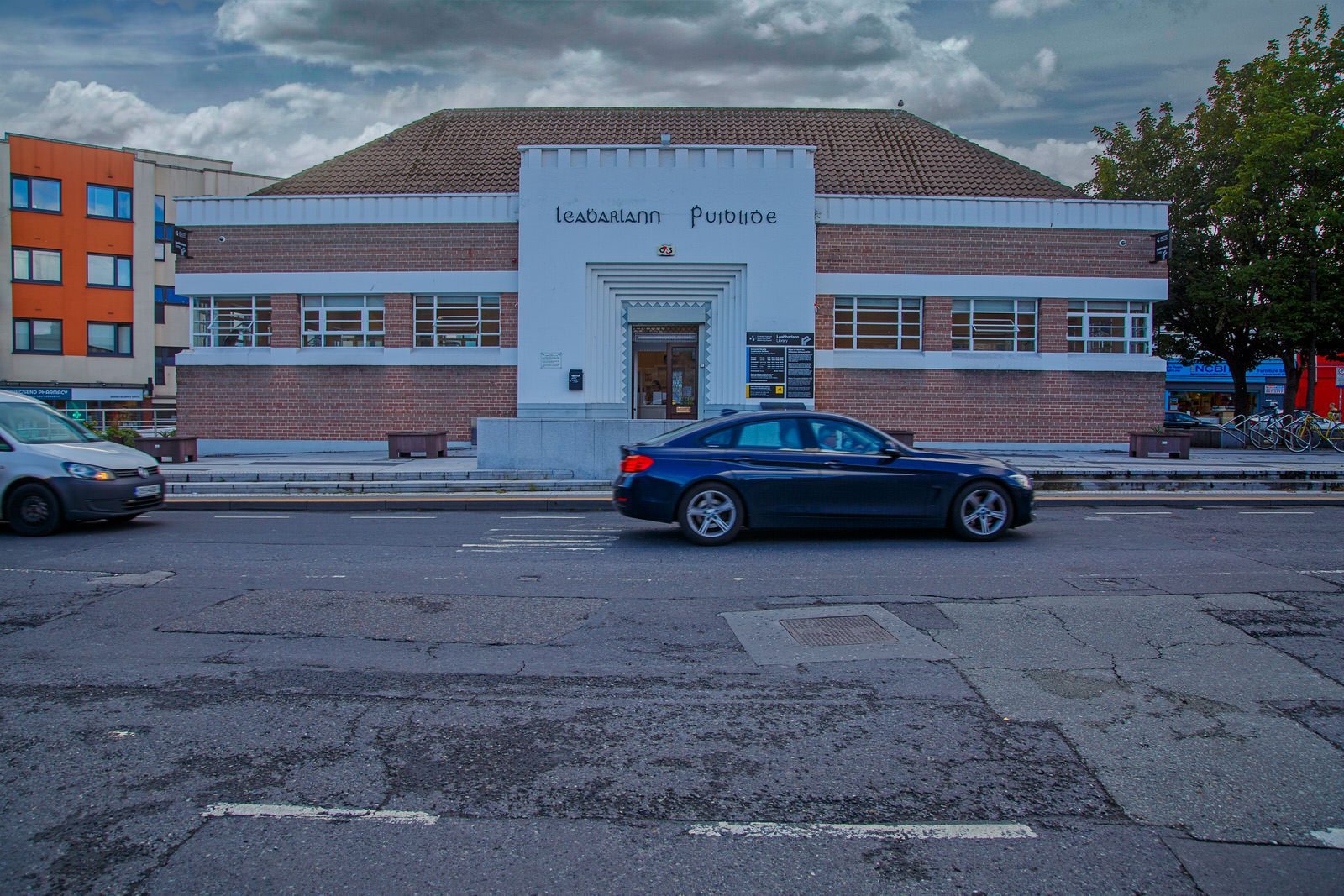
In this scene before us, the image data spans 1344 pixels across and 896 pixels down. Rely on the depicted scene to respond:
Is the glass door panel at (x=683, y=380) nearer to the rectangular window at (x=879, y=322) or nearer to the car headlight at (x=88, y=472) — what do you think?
the rectangular window at (x=879, y=322)

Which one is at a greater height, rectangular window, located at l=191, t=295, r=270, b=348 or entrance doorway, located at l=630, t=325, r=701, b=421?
rectangular window, located at l=191, t=295, r=270, b=348

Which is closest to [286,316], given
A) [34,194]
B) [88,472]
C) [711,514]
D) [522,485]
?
[522,485]

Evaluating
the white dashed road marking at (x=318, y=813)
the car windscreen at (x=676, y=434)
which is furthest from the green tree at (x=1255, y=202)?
the white dashed road marking at (x=318, y=813)

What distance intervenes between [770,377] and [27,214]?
35.8 metres

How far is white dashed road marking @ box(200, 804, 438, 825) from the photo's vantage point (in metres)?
3.45

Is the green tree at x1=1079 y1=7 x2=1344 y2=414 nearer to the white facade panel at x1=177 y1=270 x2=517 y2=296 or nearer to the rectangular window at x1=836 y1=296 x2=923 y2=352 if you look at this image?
the rectangular window at x1=836 y1=296 x2=923 y2=352

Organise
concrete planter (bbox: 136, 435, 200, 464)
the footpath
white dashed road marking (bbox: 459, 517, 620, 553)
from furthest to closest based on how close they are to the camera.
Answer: concrete planter (bbox: 136, 435, 200, 464)
the footpath
white dashed road marking (bbox: 459, 517, 620, 553)

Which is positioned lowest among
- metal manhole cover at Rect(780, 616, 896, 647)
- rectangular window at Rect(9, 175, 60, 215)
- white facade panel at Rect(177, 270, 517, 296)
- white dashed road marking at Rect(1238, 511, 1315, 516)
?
metal manhole cover at Rect(780, 616, 896, 647)

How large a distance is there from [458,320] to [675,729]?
19549mm

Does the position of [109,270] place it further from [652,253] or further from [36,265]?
[652,253]

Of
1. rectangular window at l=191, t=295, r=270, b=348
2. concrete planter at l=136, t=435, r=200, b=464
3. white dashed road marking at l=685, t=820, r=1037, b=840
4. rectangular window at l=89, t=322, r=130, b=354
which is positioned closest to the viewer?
white dashed road marking at l=685, t=820, r=1037, b=840

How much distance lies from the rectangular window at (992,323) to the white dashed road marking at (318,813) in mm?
20887

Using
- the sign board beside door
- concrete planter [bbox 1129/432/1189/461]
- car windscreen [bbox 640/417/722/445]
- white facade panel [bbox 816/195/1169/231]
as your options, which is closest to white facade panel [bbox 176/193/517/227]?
the sign board beside door

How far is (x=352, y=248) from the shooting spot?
73.9 ft
